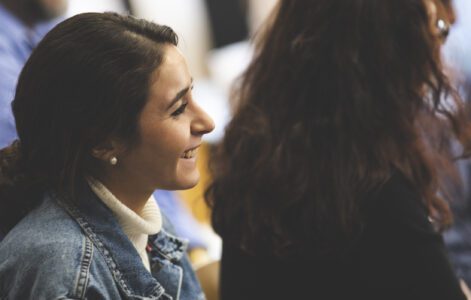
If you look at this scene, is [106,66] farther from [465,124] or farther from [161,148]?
[465,124]

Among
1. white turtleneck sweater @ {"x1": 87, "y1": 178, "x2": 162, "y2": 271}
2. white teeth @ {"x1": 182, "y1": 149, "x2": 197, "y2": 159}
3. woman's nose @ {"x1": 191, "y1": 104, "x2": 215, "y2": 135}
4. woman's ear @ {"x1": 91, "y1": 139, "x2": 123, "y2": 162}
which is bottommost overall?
white turtleneck sweater @ {"x1": 87, "y1": 178, "x2": 162, "y2": 271}

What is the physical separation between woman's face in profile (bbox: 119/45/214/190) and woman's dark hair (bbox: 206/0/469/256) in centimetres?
27

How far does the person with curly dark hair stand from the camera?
1085 mm

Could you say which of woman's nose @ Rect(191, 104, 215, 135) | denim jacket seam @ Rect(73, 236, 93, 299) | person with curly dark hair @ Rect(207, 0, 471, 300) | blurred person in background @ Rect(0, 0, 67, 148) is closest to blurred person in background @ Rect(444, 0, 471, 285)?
person with curly dark hair @ Rect(207, 0, 471, 300)

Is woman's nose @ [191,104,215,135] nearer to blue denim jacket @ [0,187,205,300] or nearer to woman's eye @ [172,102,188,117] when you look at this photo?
woman's eye @ [172,102,188,117]

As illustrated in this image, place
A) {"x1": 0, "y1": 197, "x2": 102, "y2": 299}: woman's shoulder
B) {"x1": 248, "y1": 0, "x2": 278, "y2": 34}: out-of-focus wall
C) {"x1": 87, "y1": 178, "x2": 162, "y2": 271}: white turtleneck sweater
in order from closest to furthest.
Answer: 1. {"x1": 0, "y1": 197, "x2": 102, "y2": 299}: woman's shoulder
2. {"x1": 87, "y1": 178, "x2": 162, "y2": 271}: white turtleneck sweater
3. {"x1": 248, "y1": 0, "x2": 278, "y2": 34}: out-of-focus wall

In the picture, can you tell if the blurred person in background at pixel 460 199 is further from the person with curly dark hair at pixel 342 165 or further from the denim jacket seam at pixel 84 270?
the denim jacket seam at pixel 84 270

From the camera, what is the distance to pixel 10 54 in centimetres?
150

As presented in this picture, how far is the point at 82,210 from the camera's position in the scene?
33.8 inches

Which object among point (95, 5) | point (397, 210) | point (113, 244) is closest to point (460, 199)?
point (397, 210)

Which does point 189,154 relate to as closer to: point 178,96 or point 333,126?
point 178,96

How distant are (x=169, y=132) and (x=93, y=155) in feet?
0.36

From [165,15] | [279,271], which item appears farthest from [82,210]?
[165,15]

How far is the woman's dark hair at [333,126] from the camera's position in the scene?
1.11m
